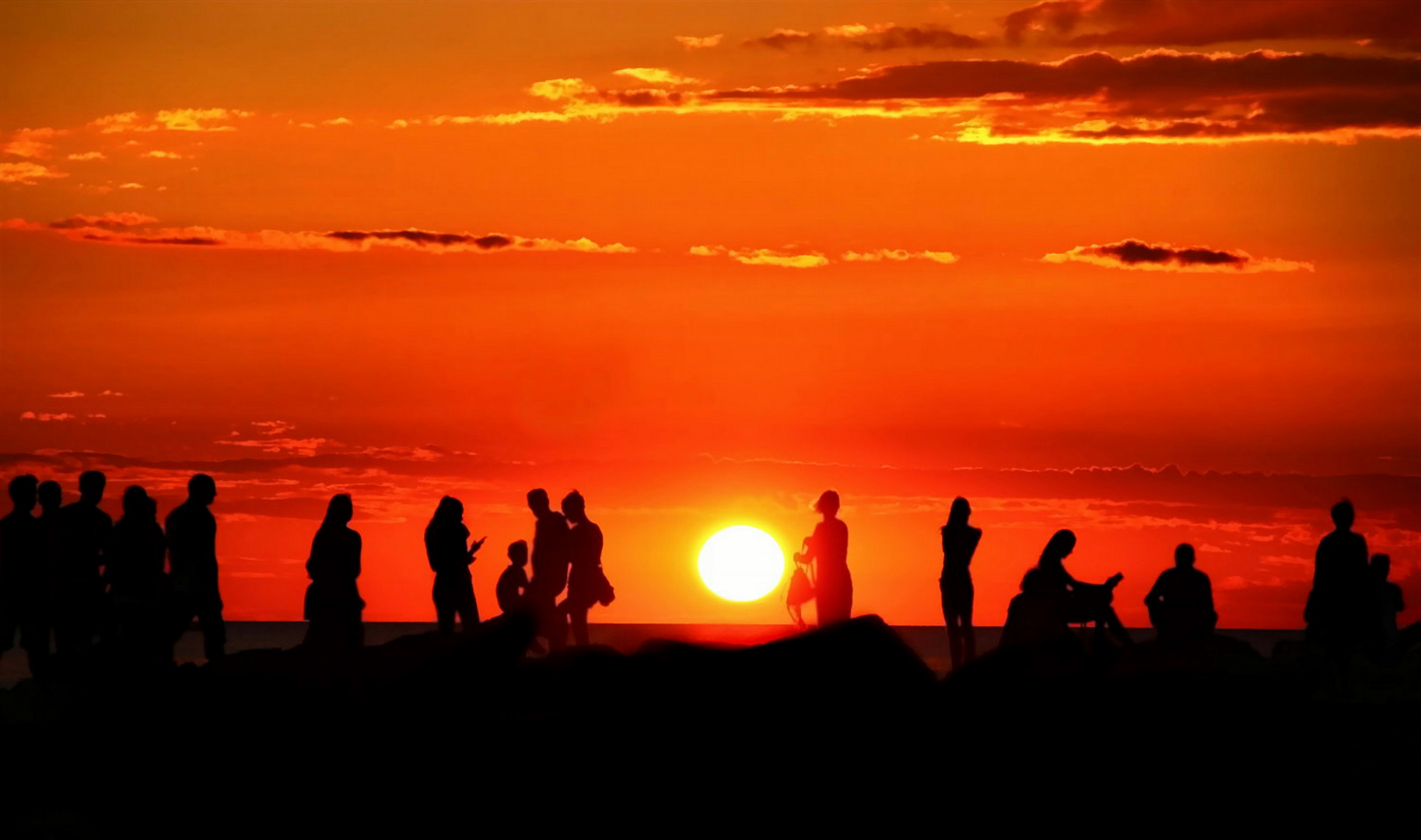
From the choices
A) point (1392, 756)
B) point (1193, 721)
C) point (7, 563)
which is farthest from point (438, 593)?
point (1392, 756)

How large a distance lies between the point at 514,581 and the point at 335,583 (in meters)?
2.10

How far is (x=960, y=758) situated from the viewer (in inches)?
787

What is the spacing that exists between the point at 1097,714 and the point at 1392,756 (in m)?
2.49

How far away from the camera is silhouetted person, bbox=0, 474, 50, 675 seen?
2327 centimetres

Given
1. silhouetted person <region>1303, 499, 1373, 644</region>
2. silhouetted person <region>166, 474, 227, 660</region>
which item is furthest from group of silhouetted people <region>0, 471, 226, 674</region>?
silhouetted person <region>1303, 499, 1373, 644</region>

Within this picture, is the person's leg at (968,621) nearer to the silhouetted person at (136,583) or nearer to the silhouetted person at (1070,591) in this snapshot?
the silhouetted person at (1070,591)

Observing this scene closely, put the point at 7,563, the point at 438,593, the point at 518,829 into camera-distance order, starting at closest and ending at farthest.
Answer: the point at 518,829 < the point at 7,563 < the point at 438,593

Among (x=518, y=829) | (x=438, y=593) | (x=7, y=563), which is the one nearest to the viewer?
(x=518, y=829)

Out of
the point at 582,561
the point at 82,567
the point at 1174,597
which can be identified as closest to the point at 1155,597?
the point at 1174,597

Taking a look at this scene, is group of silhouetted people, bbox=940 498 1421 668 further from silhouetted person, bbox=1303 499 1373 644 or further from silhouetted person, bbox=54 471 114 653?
silhouetted person, bbox=54 471 114 653

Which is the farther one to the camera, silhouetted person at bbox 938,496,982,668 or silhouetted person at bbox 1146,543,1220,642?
silhouetted person at bbox 938,496,982,668

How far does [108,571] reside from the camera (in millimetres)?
23266

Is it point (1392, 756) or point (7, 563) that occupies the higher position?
point (7, 563)

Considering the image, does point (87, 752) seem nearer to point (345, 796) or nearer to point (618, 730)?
point (345, 796)
